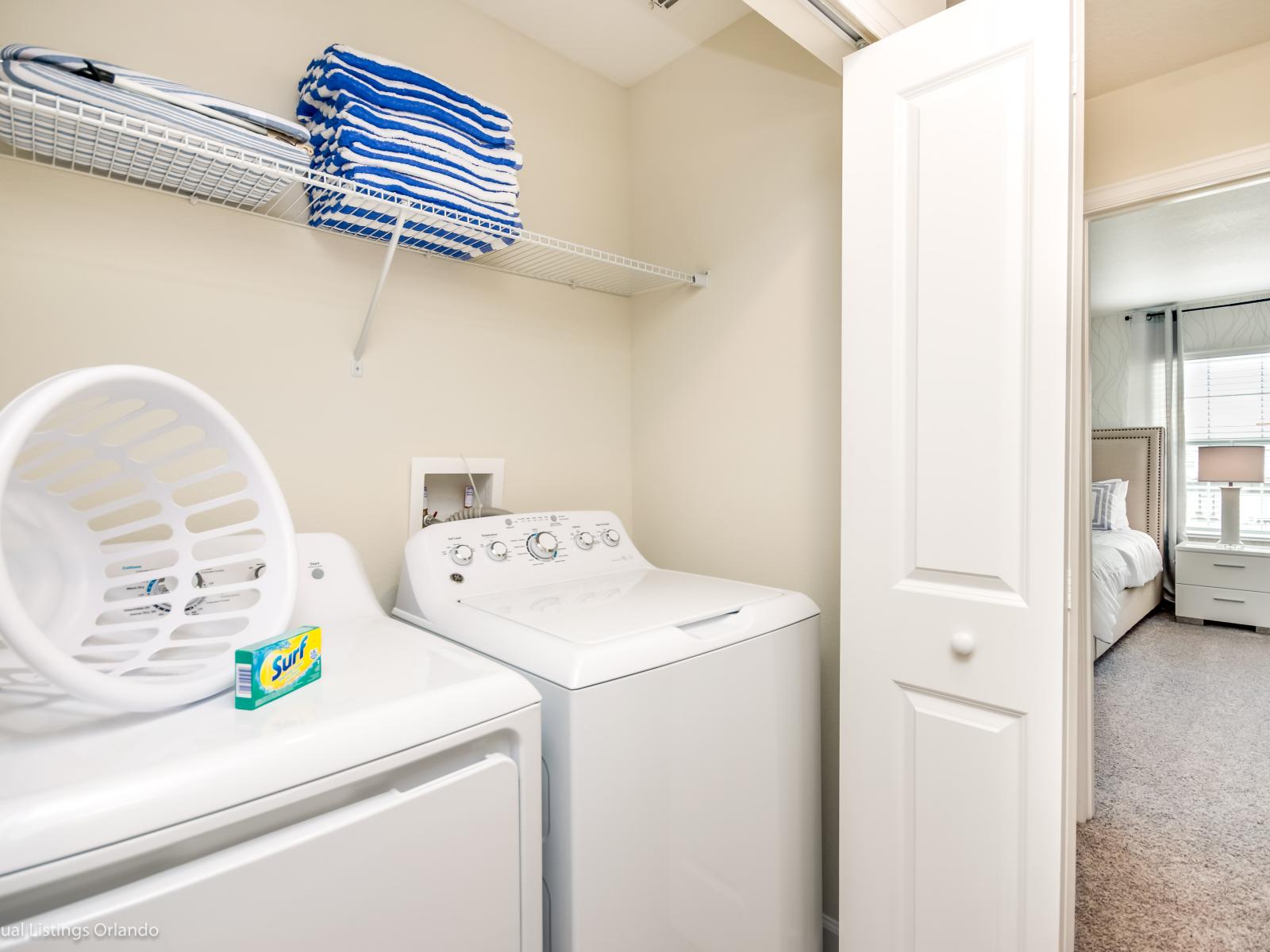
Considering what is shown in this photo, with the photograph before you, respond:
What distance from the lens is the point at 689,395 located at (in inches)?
77.2

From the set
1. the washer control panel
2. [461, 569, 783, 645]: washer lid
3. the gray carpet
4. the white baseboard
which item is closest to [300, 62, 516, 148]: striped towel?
the washer control panel

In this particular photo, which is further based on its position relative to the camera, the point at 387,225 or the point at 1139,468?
the point at 1139,468

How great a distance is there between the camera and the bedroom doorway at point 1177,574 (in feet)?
5.90

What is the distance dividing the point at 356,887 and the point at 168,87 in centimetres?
120

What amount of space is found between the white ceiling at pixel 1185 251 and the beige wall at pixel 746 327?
176 cm

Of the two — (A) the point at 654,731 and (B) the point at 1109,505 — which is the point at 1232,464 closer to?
(B) the point at 1109,505

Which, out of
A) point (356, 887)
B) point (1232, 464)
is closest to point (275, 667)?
point (356, 887)

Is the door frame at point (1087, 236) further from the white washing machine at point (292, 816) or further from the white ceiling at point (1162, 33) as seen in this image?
the white washing machine at point (292, 816)

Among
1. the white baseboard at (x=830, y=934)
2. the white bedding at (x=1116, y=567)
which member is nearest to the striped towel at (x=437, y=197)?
the white baseboard at (x=830, y=934)

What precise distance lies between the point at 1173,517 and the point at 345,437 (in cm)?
623

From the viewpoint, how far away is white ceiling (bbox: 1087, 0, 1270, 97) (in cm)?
126

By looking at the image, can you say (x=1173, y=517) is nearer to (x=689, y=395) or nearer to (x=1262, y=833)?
(x=1262, y=833)

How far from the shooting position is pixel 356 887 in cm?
74

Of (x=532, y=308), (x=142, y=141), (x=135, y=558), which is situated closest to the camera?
(x=135, y=558)
